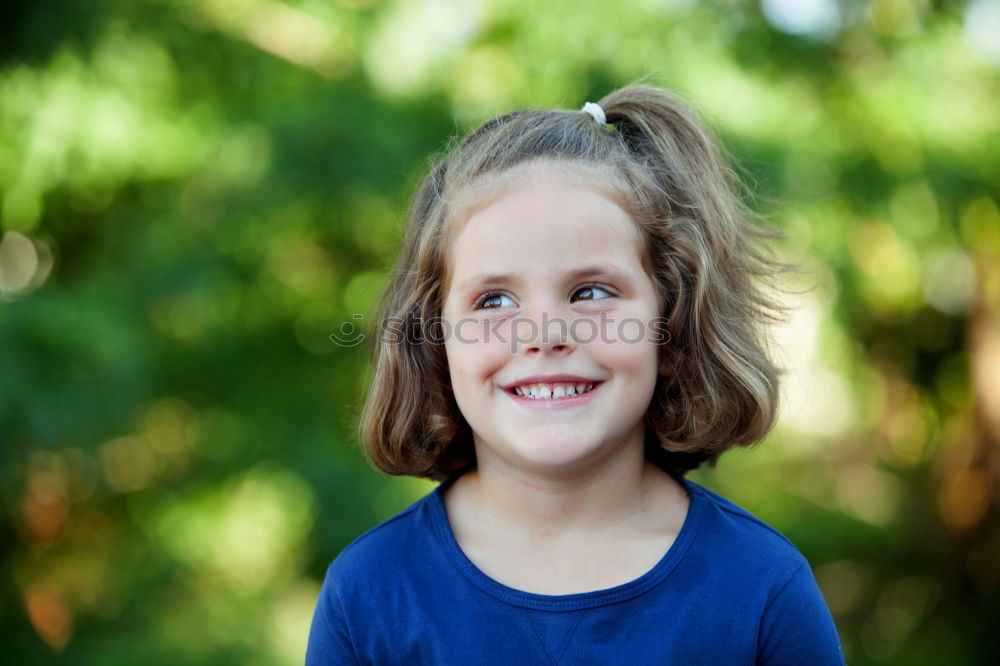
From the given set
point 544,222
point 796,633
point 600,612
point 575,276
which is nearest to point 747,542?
point 796,633

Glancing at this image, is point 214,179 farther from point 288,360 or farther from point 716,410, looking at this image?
point 716,410

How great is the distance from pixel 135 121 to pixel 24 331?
1.00 meters

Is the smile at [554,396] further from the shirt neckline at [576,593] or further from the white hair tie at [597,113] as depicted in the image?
the white hair tie at [597,113]

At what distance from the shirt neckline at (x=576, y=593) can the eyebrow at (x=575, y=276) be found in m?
0.44

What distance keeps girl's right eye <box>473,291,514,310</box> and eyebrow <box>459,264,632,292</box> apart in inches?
0.9

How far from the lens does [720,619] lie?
158 cm

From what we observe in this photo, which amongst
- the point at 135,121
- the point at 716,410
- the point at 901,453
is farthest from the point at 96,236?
the point at 901,453

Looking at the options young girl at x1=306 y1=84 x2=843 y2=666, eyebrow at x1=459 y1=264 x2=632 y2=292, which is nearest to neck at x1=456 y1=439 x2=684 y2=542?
young girl at x1=306 y1=84 x2=843 y2=666

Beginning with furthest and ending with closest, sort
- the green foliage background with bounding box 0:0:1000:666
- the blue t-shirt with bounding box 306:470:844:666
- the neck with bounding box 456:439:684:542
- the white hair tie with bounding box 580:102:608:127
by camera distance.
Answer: the green foliage background with bounding box 0:0:1000:666 < the white hair tie with bounding box 580:102:608:127 < the neck with bounding box 456:439:684:542 < the blue t-shirt with bounding box 306:470:844:666

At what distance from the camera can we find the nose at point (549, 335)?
5.19 ft

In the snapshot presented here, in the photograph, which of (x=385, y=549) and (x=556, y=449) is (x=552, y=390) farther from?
(x=385, y=549)

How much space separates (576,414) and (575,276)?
0.75 ft

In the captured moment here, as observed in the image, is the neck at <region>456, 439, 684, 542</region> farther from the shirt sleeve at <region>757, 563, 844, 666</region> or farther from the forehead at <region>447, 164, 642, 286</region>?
the forehead at <region>447, 164, 642, 286</region>

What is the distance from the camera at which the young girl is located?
1.59 meters
